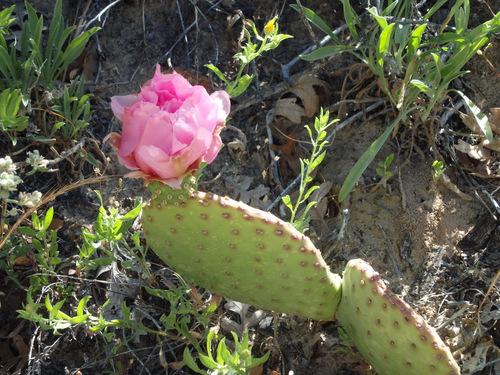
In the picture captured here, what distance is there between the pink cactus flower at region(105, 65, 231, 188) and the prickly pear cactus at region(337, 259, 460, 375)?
1.84ft

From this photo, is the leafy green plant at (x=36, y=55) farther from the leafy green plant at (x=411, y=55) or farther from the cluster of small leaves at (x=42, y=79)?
the leafy green plant at (x=411, y=55)

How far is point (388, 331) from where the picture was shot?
1.55 m

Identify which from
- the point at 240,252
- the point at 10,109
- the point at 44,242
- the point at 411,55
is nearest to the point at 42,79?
the point at 10,109

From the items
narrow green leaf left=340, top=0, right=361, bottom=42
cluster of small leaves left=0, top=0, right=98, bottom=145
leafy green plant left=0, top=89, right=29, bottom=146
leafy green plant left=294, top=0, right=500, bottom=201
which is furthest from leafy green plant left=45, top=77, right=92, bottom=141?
narrow green leaf left=340, top=0, right=361, bottom=42

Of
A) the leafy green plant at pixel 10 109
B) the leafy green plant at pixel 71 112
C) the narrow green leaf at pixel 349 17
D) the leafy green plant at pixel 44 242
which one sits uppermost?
the narrow green leaf at pixel 349 17

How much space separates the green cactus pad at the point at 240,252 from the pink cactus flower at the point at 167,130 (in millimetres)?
124

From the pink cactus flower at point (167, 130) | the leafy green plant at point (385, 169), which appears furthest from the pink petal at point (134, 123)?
the leafy green plant at point (385, 169)

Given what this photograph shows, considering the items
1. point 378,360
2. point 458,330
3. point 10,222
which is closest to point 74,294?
point 10,222

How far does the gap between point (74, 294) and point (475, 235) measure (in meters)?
1.47

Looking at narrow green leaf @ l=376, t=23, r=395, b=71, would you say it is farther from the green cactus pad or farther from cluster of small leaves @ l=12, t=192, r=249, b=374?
cluster of small leaves @ l=12, t=192, r=249, b=374

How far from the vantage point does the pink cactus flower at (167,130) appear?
1436 millimetres

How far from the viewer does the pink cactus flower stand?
1.44 metres

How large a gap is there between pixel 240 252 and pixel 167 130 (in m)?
0.43

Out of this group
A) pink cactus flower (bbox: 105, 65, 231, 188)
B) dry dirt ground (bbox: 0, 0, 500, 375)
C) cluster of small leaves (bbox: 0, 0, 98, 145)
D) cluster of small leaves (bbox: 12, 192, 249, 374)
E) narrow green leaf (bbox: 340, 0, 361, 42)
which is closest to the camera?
pink cactus flower (bbox: 105, 65, 231, 188)
